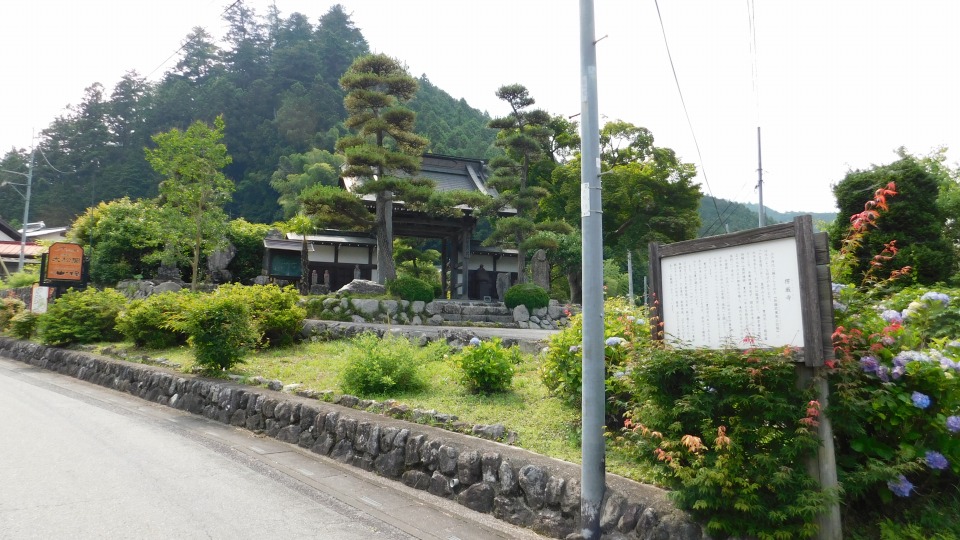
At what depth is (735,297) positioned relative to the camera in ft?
12.2

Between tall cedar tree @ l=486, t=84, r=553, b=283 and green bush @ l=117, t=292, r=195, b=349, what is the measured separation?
38.5 feet

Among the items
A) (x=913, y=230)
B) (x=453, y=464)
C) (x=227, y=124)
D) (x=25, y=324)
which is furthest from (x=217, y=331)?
(x=227, y=124)

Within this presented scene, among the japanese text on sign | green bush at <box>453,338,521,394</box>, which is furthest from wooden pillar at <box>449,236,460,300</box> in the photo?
green bush at <box>453,338,521,394</box>

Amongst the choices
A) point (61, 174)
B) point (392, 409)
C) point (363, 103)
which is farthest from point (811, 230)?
point (61, 174)

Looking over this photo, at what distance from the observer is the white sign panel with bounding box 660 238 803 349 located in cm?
344

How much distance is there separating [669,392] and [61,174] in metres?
58.5

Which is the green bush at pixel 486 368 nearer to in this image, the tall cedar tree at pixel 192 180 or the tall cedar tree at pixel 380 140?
the tall cedar tree at pixel 380 140

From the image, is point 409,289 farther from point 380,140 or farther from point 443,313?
point 380,140

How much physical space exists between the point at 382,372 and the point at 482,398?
61.6 inches

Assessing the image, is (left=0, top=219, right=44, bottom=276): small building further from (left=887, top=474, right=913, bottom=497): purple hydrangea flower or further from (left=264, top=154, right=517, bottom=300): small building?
(left=887, top=474, right=913, bottom=497): purple hydrangea flower

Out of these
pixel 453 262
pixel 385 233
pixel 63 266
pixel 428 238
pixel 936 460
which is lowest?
pixel 936 460

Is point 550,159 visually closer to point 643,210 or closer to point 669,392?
point 643,210

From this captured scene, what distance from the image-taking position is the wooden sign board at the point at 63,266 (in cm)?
1775

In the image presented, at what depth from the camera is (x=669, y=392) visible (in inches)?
145
